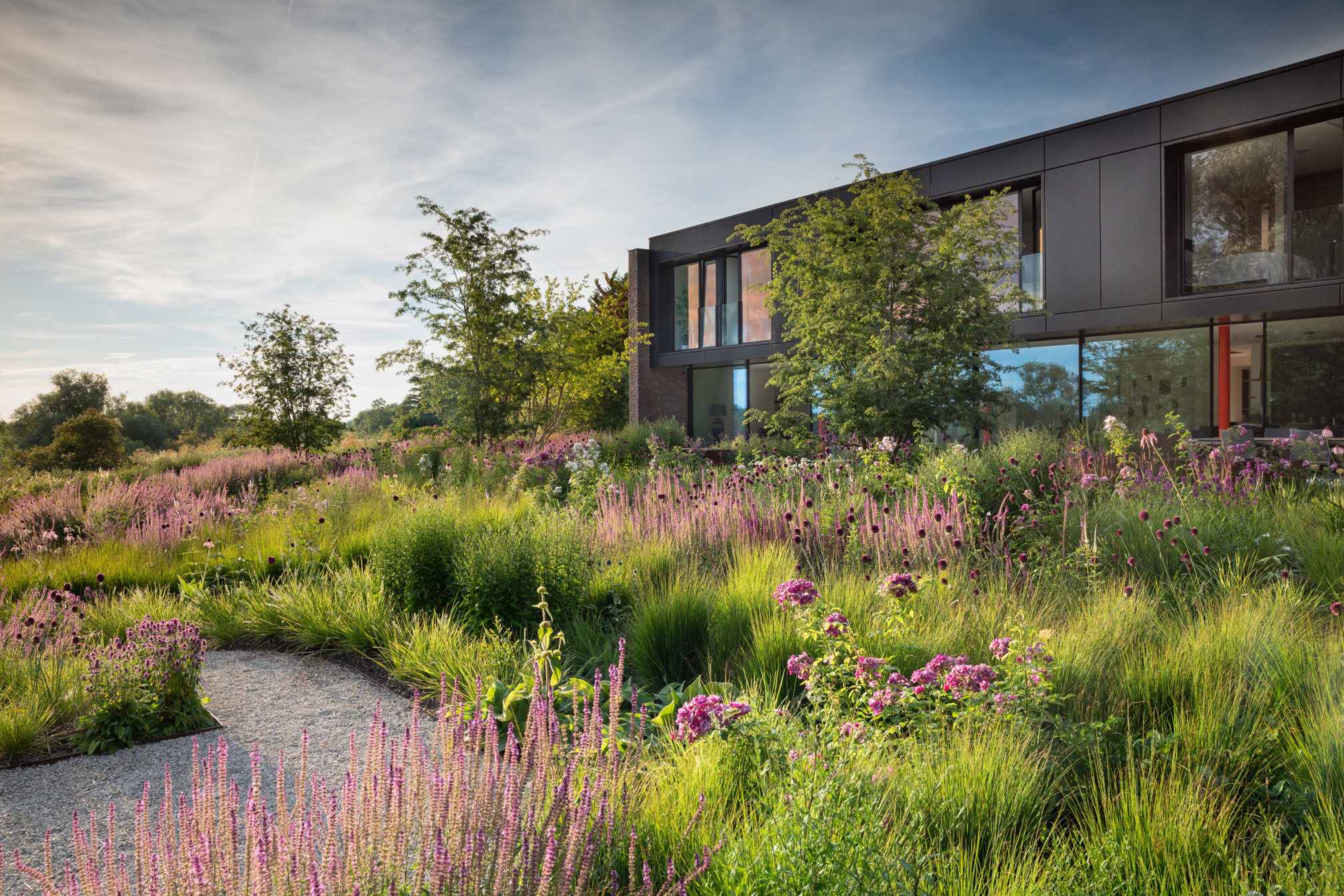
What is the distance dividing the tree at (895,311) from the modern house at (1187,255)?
75.3 inches

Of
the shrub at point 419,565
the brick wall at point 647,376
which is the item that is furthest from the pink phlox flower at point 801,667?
the brick wall at point 647,376

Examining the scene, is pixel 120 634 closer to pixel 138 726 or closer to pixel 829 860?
pixel 138 726

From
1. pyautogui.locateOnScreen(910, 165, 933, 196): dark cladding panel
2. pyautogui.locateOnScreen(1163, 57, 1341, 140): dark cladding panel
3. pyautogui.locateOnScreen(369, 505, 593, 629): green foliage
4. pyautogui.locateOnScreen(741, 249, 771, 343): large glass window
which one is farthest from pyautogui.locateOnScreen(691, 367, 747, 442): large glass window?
pyautogui.locateOnScreen(369, 505, 593, 629): green foliage

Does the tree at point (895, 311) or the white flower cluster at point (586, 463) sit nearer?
the white flower cluster at point (586, 463)

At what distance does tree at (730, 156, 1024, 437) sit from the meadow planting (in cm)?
226

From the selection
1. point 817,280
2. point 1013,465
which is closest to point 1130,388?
point 817,280

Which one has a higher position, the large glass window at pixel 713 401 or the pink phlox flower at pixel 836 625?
the large glass window at pixel 713 401

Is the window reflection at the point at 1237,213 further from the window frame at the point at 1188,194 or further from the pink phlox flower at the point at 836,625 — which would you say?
the pink phlox flower at the point at 836,625

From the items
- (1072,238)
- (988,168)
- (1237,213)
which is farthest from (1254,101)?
(988,168)

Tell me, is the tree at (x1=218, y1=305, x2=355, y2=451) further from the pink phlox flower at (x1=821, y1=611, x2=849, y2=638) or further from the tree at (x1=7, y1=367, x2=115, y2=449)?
the tree at (x1=7, y1=367, x2=115, y2=449)

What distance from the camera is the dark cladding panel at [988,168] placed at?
1491cm

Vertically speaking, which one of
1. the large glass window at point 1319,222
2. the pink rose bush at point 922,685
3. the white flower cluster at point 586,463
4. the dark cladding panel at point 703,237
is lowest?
the pink rose bush at point 922,685

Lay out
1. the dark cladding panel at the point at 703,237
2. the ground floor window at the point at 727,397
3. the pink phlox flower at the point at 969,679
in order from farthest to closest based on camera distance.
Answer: the ground floor window at the point at 727,397, the dark cladding panel at the point at 703,237, the pink phlox flower at the point at 969,679

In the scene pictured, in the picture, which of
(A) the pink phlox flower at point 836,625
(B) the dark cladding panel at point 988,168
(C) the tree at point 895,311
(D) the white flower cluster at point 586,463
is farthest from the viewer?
(B) the dark cladding panel at point 988,168
